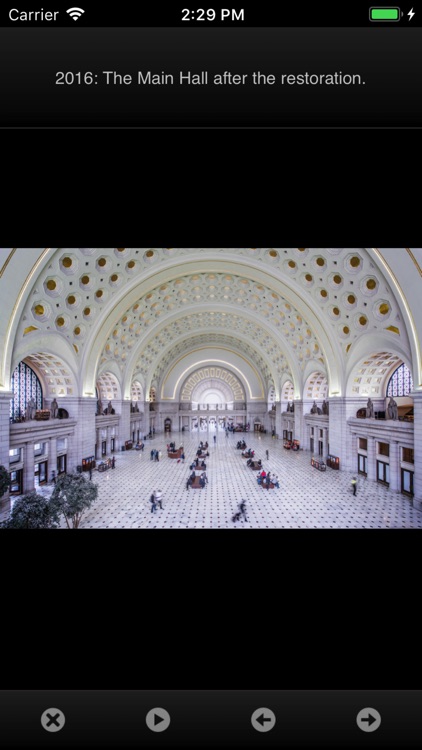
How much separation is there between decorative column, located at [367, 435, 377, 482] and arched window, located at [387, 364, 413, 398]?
3.89 meters

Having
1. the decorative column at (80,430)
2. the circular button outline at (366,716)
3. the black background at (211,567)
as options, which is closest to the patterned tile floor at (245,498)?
the decorative column at (80,430)

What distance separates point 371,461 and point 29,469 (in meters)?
16.6

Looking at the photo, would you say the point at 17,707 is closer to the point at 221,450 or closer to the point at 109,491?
the point at 109,491

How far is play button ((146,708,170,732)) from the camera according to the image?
140 cm

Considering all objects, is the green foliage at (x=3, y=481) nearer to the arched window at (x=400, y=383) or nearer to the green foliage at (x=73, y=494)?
the green foliage at (x=73, y=494)

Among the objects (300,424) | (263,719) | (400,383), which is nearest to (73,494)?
(263,719)

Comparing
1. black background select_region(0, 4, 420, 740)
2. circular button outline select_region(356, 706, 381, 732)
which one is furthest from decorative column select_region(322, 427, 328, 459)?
circular button outline select_region(356, 706, 381, 732)

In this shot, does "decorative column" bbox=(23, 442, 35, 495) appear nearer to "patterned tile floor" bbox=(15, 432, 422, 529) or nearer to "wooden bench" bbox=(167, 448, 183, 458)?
"patterned tile floor" bbox=(15, 432, 422, 529)

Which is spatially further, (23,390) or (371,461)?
(23,390)

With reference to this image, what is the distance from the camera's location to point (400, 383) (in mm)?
19328

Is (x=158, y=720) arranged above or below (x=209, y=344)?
below

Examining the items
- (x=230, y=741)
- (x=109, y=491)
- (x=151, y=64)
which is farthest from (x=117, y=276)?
(x=230, y=741)

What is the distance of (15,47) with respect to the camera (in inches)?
65.1
